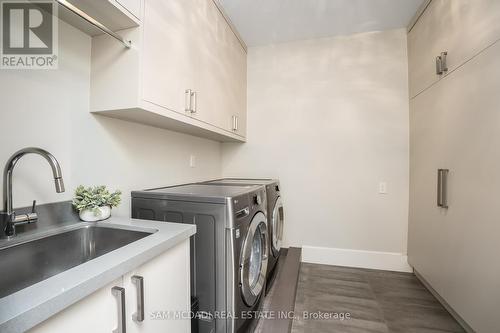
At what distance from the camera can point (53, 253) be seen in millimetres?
1003

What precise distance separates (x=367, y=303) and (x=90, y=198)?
2.15 m

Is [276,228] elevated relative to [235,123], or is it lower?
lower

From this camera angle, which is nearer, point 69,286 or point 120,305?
point 69,286

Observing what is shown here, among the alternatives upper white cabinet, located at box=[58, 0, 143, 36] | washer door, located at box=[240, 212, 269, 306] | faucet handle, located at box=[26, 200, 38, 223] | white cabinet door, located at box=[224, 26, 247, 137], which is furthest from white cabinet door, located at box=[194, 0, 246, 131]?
faucet handle, located at box=[26, 200, 38, 223]

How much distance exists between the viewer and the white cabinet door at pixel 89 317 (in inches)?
20.8

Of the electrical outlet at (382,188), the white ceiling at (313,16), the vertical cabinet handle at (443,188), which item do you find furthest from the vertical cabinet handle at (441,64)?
the electrical outlet at (382,188)

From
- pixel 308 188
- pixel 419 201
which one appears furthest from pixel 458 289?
pixel 308 188

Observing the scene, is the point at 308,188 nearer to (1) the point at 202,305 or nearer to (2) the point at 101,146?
(1) the point at 202,305

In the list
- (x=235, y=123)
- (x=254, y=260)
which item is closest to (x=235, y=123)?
(x=235, y=123)

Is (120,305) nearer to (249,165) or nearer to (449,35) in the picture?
(249,165)

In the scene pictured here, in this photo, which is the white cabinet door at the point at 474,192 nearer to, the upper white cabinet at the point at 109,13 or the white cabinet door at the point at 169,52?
the white cabinet door at the point at 169,52

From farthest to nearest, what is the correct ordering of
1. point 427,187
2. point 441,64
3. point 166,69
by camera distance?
point 427,187, point 441,64, point 166,69

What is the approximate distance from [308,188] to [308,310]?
1251 mm

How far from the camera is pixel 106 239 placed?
3.69 ft
